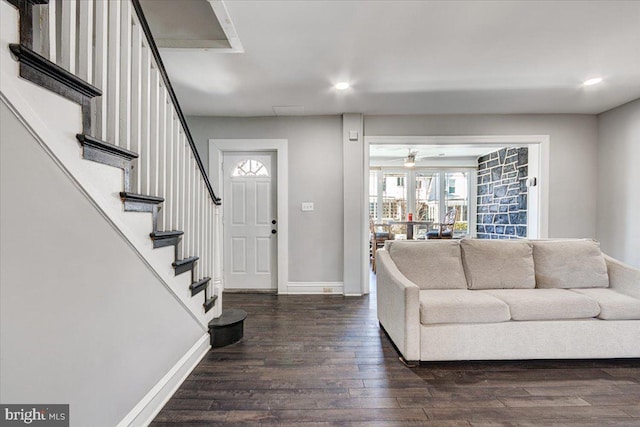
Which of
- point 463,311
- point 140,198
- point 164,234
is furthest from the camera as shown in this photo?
point 463,311

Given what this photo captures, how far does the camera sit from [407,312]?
2057 millimetres

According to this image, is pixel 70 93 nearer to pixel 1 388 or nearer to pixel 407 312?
pixel 1 388

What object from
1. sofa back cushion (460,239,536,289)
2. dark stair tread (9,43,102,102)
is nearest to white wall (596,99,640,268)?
sofa back cushion (460,239,536,289)

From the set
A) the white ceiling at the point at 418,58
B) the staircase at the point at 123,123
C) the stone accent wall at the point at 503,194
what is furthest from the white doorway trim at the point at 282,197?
the stone accent wall at the point at 503,194

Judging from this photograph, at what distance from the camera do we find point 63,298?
3.44 ft

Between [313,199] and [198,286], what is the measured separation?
2132mm

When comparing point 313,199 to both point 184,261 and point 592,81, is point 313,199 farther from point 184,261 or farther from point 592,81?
point 592,81

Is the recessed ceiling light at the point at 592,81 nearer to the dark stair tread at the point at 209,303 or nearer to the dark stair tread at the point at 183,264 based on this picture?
the dark stair tread at the point at 183,264

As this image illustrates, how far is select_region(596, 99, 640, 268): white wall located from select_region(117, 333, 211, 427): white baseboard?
469 centimetres

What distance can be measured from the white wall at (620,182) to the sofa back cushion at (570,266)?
4.75ft

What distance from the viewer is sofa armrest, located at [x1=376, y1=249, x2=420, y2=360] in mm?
2057

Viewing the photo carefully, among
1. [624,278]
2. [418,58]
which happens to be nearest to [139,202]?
[418,58]

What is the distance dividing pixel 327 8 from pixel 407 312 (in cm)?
207

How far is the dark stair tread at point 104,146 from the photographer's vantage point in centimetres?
111
